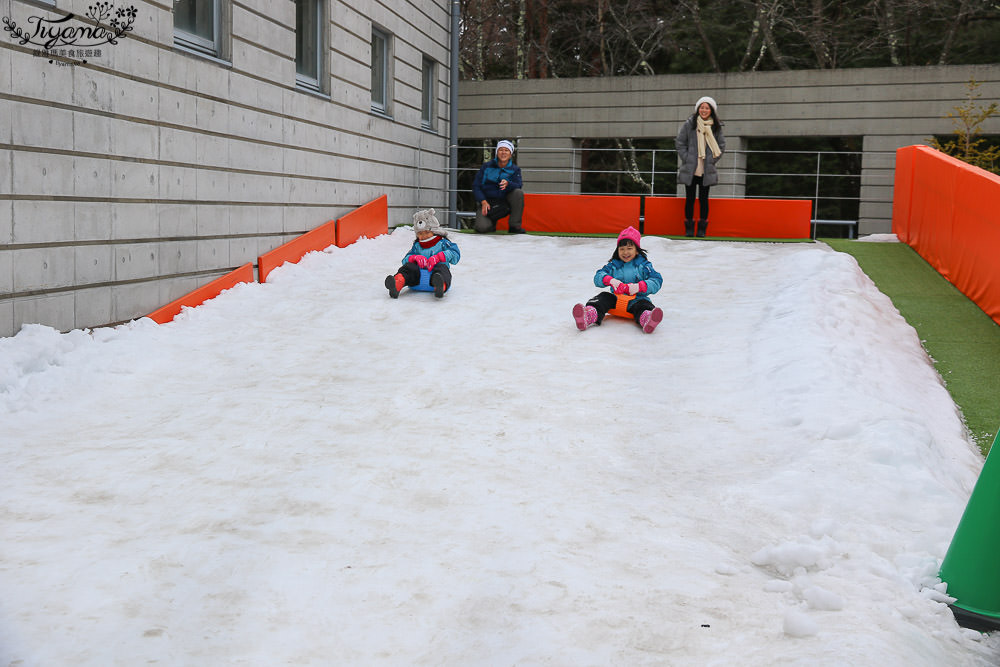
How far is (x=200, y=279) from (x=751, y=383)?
17.1 ft

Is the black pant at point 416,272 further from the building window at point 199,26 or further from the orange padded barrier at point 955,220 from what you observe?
the orange padded barrier at point 955,220

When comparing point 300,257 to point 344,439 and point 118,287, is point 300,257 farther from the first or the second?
point 344,439

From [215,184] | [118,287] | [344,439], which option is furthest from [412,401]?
[215,184]

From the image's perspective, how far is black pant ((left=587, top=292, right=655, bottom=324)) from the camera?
7426 millimetres

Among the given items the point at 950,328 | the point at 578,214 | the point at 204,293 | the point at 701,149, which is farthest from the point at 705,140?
the point at 204,293

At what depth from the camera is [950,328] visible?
7.27 metres

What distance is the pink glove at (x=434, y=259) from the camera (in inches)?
350

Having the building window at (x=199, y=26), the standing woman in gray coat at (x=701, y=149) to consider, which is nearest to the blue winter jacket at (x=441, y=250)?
the building window at (x=199, y=26)

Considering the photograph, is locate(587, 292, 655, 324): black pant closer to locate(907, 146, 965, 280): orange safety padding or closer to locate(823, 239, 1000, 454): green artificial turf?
locate(823, 239, 1000, 454): green artificial turf

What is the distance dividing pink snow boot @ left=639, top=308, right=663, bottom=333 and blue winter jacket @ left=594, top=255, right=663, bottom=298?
0.37 m

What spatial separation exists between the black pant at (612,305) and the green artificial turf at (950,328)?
7.28ft

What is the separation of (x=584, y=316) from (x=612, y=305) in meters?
0.40

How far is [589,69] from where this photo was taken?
27.2 meters

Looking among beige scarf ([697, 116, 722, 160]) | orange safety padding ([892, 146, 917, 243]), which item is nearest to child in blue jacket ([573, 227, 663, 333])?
beige scarf ([697, 116, 722, 160])
